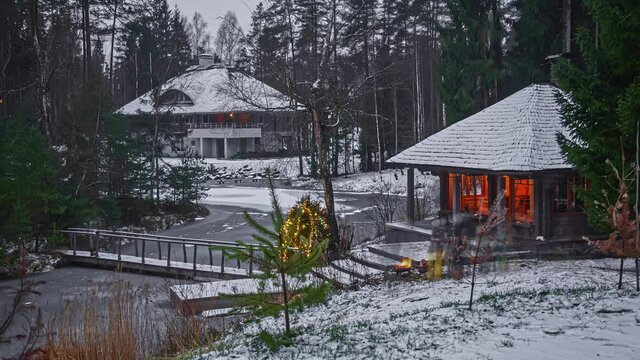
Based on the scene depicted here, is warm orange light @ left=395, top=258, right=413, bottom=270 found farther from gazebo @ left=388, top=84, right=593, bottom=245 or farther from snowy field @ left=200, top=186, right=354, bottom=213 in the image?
snowy field @ left=200, top=186, right=354, bottom=213

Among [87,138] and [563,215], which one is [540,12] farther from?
[87,138]

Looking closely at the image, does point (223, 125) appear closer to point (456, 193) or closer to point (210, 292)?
point (456, 193)

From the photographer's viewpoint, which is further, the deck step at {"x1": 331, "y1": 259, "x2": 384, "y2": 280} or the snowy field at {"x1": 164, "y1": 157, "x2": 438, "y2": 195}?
the snowy field at {"x1": 164, "y1": 157, "x2": 438, "y2": 195}

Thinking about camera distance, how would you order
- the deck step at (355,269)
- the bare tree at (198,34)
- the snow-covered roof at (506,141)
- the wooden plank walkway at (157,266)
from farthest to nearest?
the bare tree at (198,34)
the wooden plank walkway at (157,266)
the snow-covered roof at (506,141)
the deck step at (355,269)

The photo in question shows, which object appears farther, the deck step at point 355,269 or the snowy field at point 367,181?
the snowy field at point 367,181

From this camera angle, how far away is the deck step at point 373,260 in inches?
551

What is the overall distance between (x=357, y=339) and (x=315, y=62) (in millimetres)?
14265

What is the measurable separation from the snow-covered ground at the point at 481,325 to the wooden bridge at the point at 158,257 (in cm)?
563

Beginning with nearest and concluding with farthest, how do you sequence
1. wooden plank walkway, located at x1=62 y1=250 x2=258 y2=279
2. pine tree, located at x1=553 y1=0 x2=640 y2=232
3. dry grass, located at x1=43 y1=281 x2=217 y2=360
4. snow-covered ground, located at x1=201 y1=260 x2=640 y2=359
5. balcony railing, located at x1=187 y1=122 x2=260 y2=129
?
snow-covered ground, located at x1=201 y1=260 x2=640 y2=359, dry grass, located at x1=43 y1=281 x2=217 y2=360, pine tree, located at x1=553 y1=0 x2=640 y2=232, wooden plank walkway, located at x1=62 y1=250 x2=258 y2=279, balcony railing, located at x1=187 y1=122 x2=260 y2=129

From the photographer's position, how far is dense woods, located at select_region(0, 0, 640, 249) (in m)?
13.3

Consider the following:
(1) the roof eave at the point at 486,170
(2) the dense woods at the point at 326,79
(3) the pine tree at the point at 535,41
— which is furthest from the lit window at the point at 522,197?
(3) the pine tree at the point at 535,41

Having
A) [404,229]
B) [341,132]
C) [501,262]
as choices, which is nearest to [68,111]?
[404,229]

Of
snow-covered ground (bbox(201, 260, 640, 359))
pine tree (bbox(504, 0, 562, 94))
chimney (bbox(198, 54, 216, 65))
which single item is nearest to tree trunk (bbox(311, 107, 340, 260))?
snow-covered ground (bbox(201, 260, 640, 359))

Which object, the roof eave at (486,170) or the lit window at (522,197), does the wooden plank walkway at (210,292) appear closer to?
the roof eave at (486,170)
